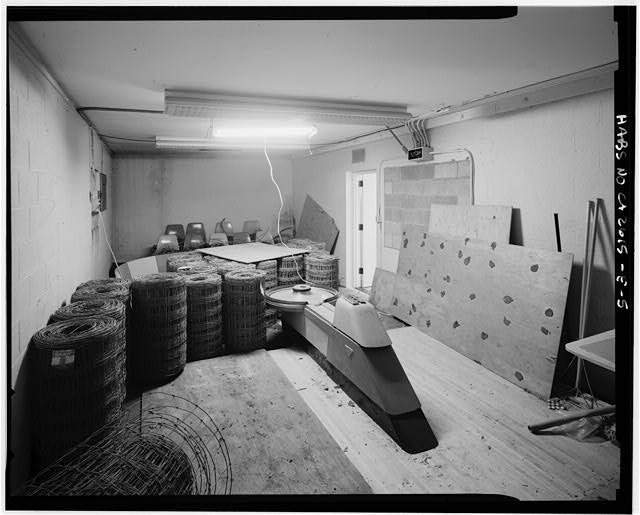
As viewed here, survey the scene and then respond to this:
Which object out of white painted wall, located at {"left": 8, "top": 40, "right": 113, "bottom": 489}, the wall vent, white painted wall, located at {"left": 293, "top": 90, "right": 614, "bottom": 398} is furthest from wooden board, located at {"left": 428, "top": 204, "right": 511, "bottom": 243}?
white painted wall, located at {"left": 8, "top": 40, "right": 113, "bottom": 489}

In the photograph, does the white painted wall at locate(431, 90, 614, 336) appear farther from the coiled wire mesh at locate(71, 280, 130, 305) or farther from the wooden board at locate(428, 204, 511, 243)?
the coiled wire mesh at locate(71, 280, 130, 305)

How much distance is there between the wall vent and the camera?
6.23 meters

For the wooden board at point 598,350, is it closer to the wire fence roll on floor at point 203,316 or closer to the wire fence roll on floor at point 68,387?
the wire fence roll on floor at point 68,387

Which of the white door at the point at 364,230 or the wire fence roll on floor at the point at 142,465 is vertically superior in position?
the white door at the point at 364,230

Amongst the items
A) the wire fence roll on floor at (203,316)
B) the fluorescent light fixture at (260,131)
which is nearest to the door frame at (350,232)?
the fluorescent light fixture at (260,131)

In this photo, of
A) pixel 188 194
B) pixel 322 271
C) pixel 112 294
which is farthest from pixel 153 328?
pixel 188 194

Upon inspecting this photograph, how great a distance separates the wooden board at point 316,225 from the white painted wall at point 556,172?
2975 millimetres

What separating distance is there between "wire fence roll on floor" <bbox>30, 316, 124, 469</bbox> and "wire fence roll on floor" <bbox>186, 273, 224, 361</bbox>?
127 cm

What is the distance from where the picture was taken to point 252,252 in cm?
607

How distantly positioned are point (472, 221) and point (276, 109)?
218 cm

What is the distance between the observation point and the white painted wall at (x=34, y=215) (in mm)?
2008

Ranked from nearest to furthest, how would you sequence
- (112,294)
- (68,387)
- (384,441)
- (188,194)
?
(68,387)
(384,441)
(112,294)
(188,194)

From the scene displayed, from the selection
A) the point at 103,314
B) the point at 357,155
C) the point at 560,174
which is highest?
the point at 357,155

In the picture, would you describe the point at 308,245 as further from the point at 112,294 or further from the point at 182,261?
the point at 112,294
